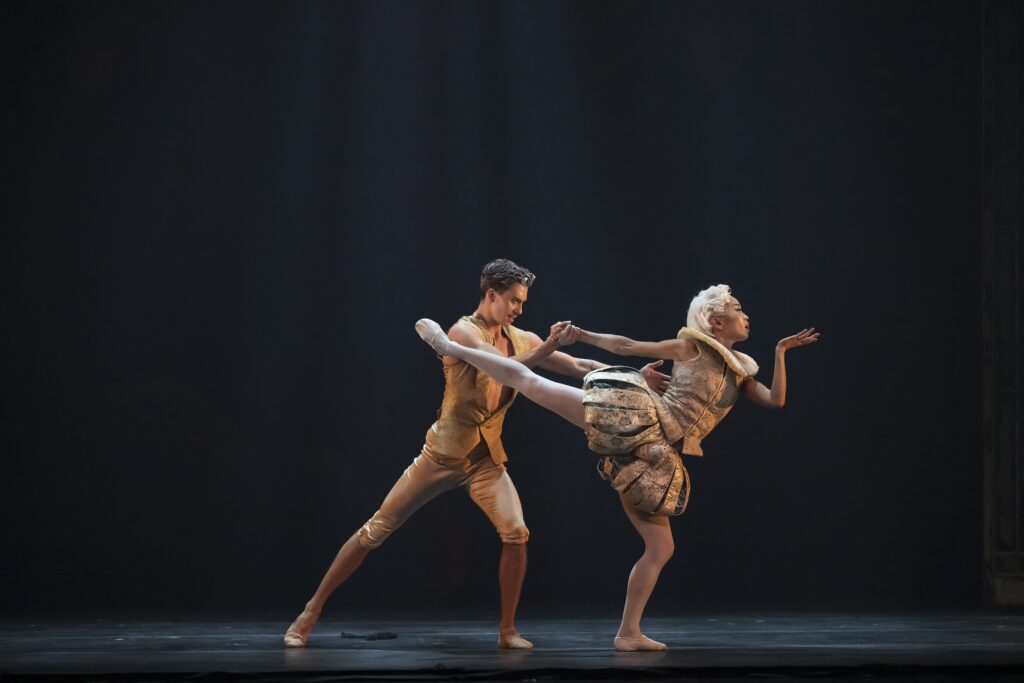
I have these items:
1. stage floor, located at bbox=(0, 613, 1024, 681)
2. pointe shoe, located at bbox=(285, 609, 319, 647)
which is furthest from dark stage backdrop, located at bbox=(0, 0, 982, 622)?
pointe shoe, located at bbox=(285, 609, 319, 647)

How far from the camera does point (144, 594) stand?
5.96m

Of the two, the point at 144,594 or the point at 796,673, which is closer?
the point at 796,673

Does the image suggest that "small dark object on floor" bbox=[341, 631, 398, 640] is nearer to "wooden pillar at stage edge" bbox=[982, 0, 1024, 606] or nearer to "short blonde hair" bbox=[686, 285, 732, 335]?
"short blonde hair" bbox=[686, 285, 732, 335]

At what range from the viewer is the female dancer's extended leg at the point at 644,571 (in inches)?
163

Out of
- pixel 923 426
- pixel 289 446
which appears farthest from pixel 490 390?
pixel 923 426

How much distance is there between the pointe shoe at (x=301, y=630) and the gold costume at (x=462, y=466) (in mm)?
334

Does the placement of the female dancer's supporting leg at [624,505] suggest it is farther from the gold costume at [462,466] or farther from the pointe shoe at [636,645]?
the gold costume at [462,466]

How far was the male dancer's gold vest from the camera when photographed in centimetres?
411

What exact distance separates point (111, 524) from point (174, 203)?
1.65m

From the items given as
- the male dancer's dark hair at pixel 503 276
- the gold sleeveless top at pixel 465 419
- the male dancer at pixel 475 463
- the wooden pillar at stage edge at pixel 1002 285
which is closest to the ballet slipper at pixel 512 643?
the male dancer at pixel 475 463

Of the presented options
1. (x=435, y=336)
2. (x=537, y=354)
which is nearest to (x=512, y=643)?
(x=537, y=354)

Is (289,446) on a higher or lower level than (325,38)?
lower

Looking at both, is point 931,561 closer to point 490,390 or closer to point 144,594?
point 490,390

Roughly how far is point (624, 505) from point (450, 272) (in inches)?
92.3
